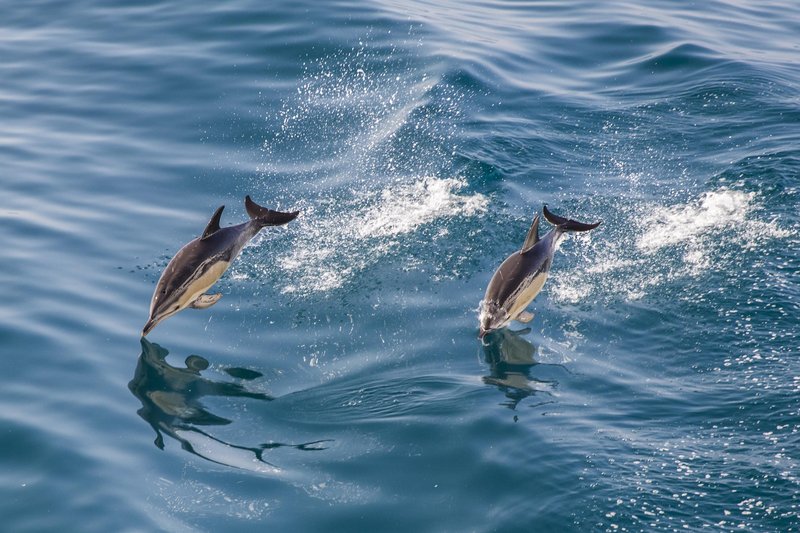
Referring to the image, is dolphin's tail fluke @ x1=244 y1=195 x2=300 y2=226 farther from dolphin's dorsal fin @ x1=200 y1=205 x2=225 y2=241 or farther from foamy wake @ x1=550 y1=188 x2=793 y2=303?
foamy wake @ x1=550 y1=188 x2=793 y2=303

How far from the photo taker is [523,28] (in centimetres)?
2303

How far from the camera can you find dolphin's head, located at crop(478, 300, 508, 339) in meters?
11.0

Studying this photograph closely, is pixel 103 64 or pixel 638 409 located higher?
pixel 103 64

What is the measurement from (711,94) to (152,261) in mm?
10227

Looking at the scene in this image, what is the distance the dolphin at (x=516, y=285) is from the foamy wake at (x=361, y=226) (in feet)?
6.62

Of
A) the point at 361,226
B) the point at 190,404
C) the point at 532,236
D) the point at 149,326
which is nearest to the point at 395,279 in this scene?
the point at 361,226

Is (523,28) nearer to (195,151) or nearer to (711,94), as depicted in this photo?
(711,94)

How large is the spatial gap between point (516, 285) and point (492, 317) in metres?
0.44

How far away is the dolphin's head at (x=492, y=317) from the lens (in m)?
11.0

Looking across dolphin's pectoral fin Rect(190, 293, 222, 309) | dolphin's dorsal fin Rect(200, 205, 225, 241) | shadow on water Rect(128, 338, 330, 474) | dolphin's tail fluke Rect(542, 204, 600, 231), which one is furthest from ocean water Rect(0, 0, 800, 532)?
dolphin's dorsal fin Rect(200, 205, 225, 241)

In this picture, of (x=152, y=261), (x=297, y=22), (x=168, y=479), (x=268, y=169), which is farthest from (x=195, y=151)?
(x=168, y=479)

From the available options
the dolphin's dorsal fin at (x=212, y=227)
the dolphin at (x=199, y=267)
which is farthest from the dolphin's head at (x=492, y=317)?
the dolphin's dorsal fin at (x=212, y=227)

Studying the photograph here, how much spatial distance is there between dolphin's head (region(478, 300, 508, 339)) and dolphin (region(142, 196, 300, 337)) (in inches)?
99.6

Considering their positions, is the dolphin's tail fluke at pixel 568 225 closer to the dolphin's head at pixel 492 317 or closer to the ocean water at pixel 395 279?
the ocean water at pixel 395 279
